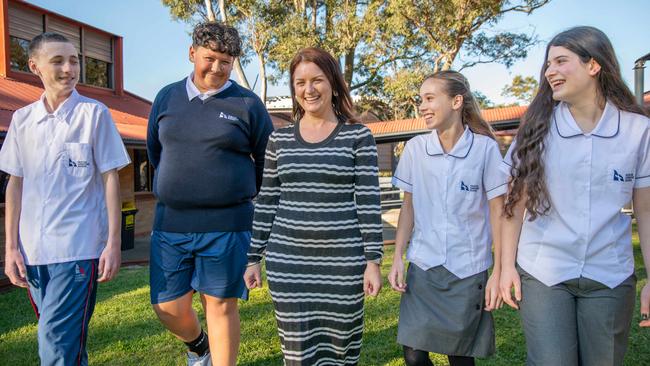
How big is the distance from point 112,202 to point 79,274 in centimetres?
39

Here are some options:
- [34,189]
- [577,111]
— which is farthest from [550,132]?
[34,189]

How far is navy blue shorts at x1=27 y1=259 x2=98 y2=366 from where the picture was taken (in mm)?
2627

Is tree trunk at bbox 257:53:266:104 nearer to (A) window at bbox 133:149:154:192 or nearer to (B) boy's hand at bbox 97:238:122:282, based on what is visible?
(A) window at bbox 133:149:154:192

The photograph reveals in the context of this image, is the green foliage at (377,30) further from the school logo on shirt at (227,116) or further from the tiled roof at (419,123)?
the school logo on shirt at (227,116)

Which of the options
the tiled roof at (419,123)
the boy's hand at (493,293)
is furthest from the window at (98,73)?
the boy's hand at (493,293)

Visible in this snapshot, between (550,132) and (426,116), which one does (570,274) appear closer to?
(550,132)

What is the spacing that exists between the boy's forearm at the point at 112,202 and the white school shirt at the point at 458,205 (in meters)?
1.53

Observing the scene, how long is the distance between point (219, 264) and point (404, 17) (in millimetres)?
16321

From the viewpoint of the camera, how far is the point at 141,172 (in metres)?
13.8

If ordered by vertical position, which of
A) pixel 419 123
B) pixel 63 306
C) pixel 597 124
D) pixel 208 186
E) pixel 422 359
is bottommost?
pixel 422 359

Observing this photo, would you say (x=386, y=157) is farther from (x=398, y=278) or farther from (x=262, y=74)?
(x=398, y=278)

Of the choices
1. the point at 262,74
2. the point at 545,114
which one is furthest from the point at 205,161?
the point at 262,74

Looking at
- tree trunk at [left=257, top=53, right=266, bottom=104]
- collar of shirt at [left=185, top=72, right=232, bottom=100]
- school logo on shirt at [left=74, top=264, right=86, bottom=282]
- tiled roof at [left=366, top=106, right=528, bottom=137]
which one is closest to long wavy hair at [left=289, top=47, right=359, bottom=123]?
collar of shirt at [left=185, top=72, right=232, bottom=100]

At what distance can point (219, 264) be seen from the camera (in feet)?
10.2
